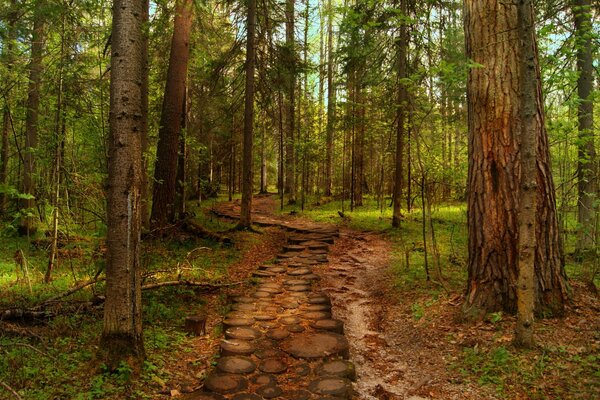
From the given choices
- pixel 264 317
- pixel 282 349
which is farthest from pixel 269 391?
pixel 264 317

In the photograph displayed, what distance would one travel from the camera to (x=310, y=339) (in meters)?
4.71

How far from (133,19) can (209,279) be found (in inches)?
195

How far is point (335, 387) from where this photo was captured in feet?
11.9

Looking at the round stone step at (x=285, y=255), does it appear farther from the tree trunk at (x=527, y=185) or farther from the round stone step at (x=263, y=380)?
the tree trunk at (x=527, y=185)

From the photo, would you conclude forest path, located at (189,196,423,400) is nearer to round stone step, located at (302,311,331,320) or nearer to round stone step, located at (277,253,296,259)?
round stone step, located at (302,311,331,320)

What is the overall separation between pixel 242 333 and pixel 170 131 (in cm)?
695

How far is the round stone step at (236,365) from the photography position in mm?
3934

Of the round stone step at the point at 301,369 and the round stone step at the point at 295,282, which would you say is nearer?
the round stone step at the point at 301,369

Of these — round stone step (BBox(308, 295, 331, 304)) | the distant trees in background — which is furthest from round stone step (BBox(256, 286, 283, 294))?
the distant trees in background

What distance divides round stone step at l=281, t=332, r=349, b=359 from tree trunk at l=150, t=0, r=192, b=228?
640 centimetres

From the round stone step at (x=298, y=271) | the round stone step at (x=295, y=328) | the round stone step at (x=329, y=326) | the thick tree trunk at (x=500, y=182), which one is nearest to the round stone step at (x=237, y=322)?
the round stone step at (x=295, y=328)

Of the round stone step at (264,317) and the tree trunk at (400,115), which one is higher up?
the tree trunk at (400,115)

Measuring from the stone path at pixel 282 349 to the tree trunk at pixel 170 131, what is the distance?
4.28 m

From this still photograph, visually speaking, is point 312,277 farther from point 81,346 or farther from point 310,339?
point 81,346
